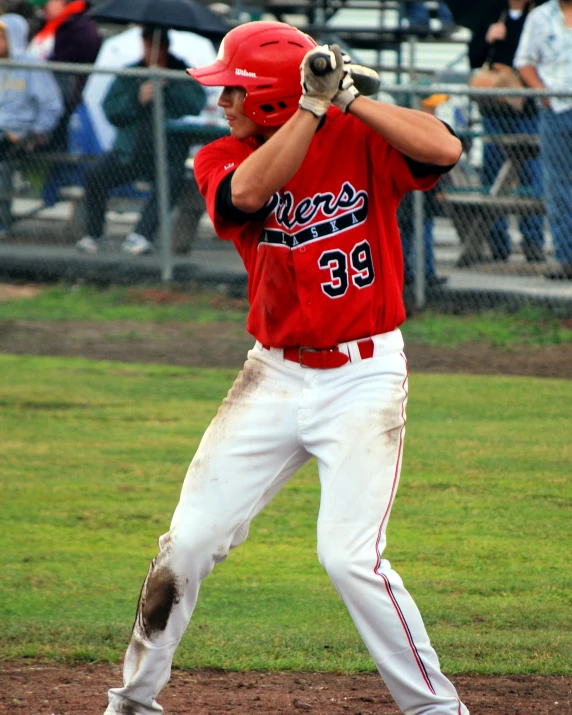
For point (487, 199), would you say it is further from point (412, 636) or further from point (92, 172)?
point (412, 636)

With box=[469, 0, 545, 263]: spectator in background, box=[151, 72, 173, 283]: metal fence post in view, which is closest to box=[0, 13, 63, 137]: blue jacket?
box=[151, 72, 173, 283]: metal fence post

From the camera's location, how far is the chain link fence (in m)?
10.1

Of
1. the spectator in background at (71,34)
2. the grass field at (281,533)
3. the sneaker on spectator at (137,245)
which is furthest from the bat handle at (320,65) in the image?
the spectator in background at (71,34)

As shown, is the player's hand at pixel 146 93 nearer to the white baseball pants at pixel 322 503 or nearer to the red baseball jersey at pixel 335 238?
the red baseball jersey at pixel 335 238

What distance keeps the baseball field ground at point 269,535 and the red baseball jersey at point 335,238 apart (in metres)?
1.35

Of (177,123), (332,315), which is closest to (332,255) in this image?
(332,315)

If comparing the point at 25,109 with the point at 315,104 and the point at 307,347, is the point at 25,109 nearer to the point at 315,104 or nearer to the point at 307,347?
the point at 307,347

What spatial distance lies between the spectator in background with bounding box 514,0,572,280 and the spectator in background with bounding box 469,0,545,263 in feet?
0.82

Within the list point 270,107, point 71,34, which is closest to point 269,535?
point 270,107

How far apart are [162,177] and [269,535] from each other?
6.13 m

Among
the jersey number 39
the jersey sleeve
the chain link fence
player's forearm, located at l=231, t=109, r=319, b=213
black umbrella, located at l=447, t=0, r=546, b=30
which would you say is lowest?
the chain link fence

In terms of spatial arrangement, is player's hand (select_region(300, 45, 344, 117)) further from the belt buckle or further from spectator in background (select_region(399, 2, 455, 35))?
spectator in background (select_region(399, 2, 455, 35))

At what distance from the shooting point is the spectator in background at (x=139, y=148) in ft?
36.2

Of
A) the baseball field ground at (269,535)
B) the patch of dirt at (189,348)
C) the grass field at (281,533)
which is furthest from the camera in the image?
the patch of dirt at (189,348)
